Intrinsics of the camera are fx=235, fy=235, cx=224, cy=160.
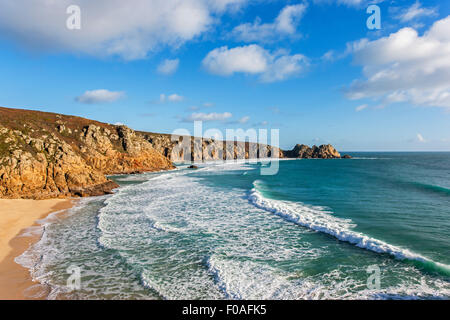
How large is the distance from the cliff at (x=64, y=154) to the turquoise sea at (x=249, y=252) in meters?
9.71

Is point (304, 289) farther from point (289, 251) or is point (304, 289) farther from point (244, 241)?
point (244, 241)

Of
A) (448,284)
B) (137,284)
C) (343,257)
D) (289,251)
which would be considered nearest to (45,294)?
(137,284)

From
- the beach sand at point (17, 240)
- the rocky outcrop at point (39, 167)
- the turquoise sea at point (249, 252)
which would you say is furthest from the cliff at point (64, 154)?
the turquoise sea at point (249, 252)

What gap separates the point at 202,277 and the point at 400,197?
25578mm

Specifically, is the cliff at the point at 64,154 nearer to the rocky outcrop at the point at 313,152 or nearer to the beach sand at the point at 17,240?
the beach sand at the point at 17,240

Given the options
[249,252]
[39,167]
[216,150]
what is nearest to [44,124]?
[39,167]

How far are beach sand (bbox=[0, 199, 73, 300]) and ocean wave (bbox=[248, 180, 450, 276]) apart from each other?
576 inches

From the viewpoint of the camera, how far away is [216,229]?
16156 mm

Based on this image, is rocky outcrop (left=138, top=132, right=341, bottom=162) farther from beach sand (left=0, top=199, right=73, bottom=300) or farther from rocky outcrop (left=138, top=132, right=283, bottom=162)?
beach sand (left=0, top=199, right=73, bottom=300)

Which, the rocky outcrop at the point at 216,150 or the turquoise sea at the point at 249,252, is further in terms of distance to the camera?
the rocky outcrop at the point at 216,150

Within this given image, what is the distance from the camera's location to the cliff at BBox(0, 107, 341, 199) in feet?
88.1

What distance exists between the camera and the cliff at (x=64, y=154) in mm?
26859
